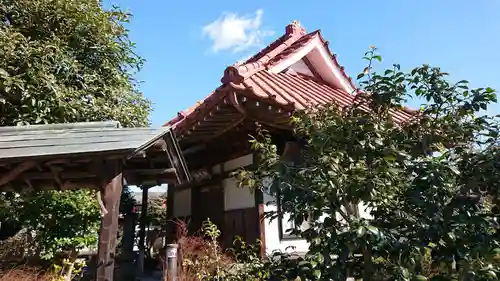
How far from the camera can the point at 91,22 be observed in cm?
704

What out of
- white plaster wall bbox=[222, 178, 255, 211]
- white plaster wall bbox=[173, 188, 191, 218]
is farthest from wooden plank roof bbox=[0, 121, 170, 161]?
white plaster wall bbox=[173, 188, 191, 218]

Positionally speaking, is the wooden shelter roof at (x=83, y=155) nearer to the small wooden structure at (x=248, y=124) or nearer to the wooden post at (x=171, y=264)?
the wooden post at (x=171, y=264)

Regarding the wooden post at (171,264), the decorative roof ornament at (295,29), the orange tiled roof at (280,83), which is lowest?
the wooden post at (171,264)

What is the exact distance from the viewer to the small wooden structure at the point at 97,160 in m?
3.44

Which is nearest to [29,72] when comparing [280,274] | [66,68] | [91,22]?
[66,68]

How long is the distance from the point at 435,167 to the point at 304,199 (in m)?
0.98

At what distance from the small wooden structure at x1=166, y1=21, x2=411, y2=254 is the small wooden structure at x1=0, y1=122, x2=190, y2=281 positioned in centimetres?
166

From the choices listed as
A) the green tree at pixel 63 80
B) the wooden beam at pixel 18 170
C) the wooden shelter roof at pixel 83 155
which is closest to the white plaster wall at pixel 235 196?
the wooden shelter roof at pixel 83 155

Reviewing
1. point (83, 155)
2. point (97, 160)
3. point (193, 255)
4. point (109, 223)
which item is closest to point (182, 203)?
point (193, 255)

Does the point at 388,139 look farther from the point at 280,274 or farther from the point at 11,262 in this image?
the point at 11,262

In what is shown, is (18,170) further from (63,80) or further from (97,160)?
(63,80)

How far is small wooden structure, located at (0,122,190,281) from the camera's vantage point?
3436 millimetres

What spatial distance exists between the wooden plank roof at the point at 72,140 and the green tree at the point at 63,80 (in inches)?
63.9

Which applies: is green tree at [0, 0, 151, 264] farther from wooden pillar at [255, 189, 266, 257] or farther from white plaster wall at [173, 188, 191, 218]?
wooden pillar at [255, 189, 266, 257]
